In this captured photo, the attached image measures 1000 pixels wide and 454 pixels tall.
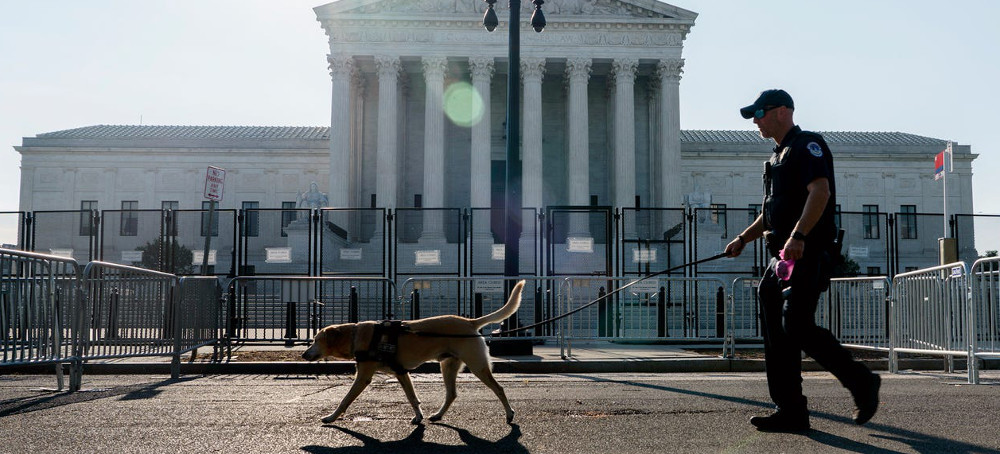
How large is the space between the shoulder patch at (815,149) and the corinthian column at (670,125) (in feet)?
133

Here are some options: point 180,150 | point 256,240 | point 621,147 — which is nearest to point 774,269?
point 256,240

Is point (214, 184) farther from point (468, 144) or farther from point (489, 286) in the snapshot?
point (468, 144)

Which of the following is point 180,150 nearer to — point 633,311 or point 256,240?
point 256,240

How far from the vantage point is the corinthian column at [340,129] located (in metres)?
44.2

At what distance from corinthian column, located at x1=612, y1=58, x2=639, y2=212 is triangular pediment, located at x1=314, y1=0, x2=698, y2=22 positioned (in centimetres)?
264

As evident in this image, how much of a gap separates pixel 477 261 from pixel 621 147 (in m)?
17.9

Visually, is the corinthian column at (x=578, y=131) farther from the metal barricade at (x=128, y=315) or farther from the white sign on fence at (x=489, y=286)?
the metal barricade at (x=128, y=315)

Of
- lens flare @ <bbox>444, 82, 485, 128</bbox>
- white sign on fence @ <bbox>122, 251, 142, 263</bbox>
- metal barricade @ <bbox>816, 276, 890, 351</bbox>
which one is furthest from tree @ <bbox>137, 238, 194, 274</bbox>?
lens flare @ <bbox>444, 82, 485, 128</bbox>

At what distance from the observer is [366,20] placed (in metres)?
44.5

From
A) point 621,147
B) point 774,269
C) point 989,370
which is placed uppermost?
point 621,147

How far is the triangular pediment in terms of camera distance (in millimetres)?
44500

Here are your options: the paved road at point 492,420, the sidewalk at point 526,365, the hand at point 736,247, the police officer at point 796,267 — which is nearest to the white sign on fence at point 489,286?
the sidewalk at point 526,365

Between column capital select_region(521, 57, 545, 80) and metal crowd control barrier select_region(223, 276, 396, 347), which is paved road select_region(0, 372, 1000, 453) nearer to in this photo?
metal crowd control barrier select_region(223, 276, 396, 347)

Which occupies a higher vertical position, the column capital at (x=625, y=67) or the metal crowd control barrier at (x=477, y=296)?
the column capital at (x=625, y=67)
